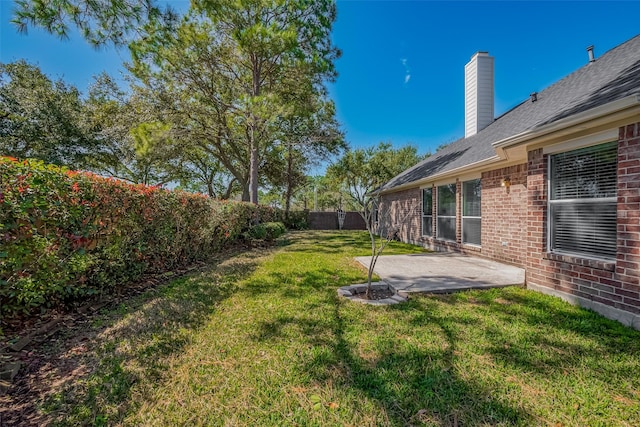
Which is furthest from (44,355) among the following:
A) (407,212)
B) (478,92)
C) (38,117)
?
(38,117)

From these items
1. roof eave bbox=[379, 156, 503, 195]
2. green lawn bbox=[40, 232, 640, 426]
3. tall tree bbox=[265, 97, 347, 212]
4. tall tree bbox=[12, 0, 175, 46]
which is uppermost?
tall tree bbox=[265, 97, 347, 212]

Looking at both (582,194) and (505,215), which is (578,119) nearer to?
(582,194)

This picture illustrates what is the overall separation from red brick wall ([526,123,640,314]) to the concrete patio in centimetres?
70

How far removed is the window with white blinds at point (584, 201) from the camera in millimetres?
3283

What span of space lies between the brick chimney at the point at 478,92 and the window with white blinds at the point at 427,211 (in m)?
3.03

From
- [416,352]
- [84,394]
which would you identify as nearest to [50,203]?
[84,394]

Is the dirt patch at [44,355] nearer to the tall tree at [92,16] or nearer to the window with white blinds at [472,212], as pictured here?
the tall tree at [92,16]

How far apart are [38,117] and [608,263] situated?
21389mm

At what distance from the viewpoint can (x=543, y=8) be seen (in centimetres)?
728

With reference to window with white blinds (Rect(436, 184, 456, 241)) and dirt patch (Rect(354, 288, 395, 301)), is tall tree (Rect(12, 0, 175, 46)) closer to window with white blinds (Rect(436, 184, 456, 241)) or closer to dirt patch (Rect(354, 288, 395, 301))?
dirt patch (Rect(354, 288, 395, 301))

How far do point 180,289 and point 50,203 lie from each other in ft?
6.87

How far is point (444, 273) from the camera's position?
5.18 m

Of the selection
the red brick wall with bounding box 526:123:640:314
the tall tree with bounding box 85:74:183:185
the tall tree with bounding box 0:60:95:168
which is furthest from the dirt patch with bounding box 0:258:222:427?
the tall tree with bounding box 0:60:95:168

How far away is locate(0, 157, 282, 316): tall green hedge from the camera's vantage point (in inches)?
96.3
